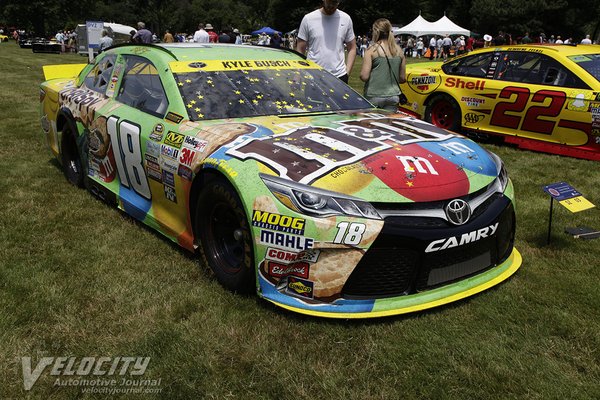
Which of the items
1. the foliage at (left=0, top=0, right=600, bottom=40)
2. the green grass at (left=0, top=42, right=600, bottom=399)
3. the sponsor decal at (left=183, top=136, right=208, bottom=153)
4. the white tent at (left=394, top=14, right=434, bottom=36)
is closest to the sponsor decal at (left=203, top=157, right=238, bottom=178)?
the sponsor decal at (left=183, top=136, right=208, bottom=153)

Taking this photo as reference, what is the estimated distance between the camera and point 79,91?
4.83 m

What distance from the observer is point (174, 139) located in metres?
3.35

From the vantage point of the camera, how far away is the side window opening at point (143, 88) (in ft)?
12.1

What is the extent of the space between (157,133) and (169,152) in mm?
240

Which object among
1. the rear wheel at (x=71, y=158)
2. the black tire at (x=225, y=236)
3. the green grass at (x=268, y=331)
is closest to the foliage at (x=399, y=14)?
the rear wheel at (x=71, y=158)

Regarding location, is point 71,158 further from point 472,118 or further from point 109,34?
point 109,34

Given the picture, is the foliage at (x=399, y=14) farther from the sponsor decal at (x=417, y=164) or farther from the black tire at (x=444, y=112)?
the sponsor decal at (x=417, y=164)

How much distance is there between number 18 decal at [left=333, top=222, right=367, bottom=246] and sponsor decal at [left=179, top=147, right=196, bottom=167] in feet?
3.65

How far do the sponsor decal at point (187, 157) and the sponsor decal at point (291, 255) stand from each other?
860 mm

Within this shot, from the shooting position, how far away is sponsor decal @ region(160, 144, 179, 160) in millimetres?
3311

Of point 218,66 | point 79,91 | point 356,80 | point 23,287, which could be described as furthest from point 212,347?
point 356,80

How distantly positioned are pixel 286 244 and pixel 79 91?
3215 mm

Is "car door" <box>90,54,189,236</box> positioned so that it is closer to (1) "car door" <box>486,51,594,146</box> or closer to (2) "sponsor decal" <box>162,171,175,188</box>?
(2) "sponsor decal" <box>162,171,175,188</box>

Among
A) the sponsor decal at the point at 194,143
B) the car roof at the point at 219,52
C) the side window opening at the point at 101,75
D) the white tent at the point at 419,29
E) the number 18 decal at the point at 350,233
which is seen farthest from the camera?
the white tent at the point at 419,29
